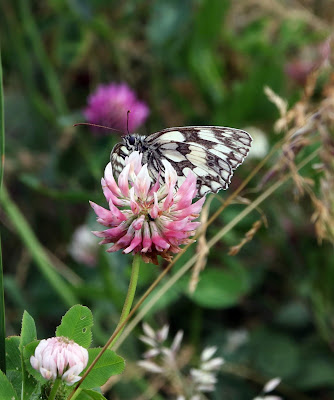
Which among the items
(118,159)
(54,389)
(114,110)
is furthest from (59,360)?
(114,110)

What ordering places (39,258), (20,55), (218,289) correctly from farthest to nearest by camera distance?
(20,55) → (218,289) → (39,258)

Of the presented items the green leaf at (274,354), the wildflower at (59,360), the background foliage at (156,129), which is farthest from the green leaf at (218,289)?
the wildflower at (59,360)

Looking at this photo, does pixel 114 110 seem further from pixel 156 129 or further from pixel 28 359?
pixel 28 359

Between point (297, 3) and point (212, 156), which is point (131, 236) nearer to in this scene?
point (212, 156)

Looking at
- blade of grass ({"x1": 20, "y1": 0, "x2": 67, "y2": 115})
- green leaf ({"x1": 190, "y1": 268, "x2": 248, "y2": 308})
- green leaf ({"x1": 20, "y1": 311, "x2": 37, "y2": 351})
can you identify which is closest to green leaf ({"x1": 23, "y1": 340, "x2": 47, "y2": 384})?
green leaf ({"x1": 20, "y1": 311, "x2": 37, "y2": 351})

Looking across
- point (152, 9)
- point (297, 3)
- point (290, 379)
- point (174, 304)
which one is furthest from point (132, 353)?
point (297, 3)

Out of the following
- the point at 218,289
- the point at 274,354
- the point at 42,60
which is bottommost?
the point at 274,354

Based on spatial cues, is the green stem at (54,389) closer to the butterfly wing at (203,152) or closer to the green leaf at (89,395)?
the green leaf at (89,395)
